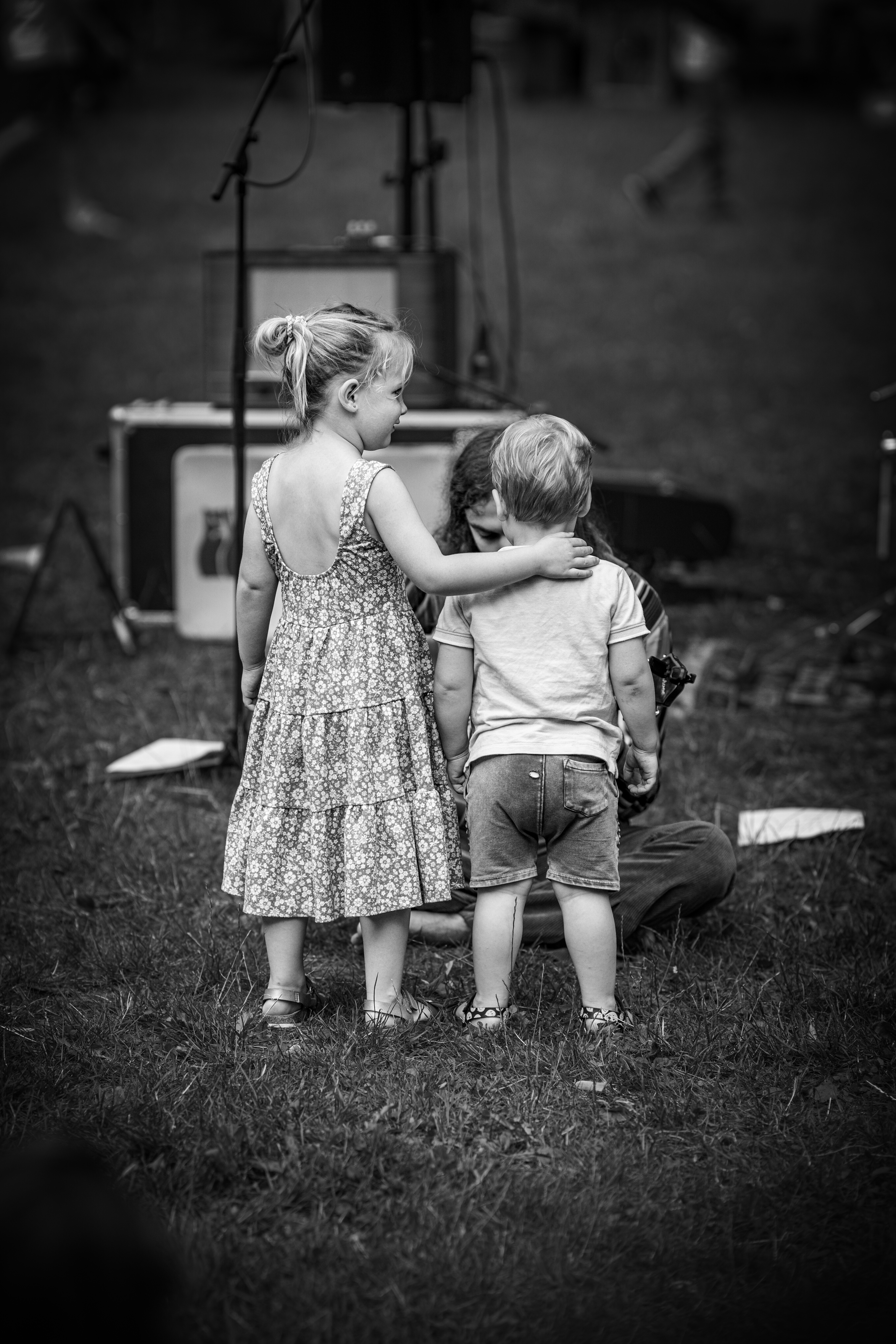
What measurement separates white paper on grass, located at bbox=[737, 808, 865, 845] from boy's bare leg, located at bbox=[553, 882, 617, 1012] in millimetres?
1100

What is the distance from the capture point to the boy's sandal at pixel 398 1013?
2785 millimetres

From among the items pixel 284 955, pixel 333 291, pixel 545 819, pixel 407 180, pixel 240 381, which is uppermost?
pixel 407 180

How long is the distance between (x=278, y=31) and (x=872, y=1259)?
22.5 metres

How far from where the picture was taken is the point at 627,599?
8.75 ft

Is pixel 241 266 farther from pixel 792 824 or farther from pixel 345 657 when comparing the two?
pixel 792 824

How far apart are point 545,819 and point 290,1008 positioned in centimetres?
64

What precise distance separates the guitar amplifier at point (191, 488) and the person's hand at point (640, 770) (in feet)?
7.91

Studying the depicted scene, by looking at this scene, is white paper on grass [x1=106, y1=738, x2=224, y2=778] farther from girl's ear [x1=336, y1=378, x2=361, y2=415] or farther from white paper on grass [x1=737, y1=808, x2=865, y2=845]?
girl's ear [x1=336, y1=378, x2=361, y2=415]

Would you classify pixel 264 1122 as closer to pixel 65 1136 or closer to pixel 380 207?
pixel 65 1136

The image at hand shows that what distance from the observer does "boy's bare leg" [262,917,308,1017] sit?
283cm

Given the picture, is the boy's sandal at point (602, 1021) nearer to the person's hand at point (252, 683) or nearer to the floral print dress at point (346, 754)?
the floral print dress at point (346, 754)

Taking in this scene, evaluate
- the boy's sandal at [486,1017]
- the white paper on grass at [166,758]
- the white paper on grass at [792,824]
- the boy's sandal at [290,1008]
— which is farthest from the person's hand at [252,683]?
the white paper on grass at [792,824]

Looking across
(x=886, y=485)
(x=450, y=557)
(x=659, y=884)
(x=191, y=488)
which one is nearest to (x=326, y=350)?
(x=450, y=557)

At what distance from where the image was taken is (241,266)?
373 centimetres
